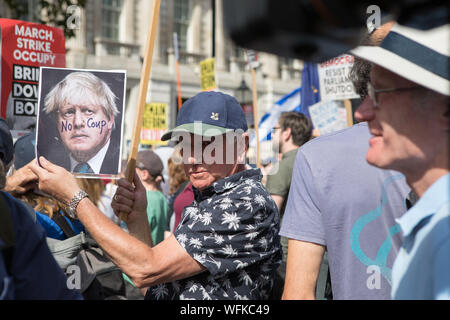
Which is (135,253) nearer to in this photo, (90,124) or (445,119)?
(90,124)

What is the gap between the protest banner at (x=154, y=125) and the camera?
33.0ft

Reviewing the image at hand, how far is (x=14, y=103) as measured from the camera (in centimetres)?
431

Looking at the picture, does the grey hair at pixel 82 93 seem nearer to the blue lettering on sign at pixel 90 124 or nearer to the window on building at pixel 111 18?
the blue lettering on sign at pixel 90 124

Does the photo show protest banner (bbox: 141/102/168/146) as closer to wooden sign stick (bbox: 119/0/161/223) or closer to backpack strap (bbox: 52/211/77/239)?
backpack strap (bbox: 52/211/77/239)

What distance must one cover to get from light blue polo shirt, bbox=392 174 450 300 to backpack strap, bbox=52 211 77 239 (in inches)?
76.7

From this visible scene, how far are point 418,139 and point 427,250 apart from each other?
252mm

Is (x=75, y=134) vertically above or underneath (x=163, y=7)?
underneath

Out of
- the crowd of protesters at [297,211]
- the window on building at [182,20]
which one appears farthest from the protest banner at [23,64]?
the window on building at [182,20]

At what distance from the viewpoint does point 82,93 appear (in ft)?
8.20

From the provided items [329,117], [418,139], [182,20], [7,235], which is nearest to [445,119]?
[418,139]

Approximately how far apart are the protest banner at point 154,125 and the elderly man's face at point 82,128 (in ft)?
24.5

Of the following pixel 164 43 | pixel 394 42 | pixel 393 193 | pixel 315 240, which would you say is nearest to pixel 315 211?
pixel 315 240
